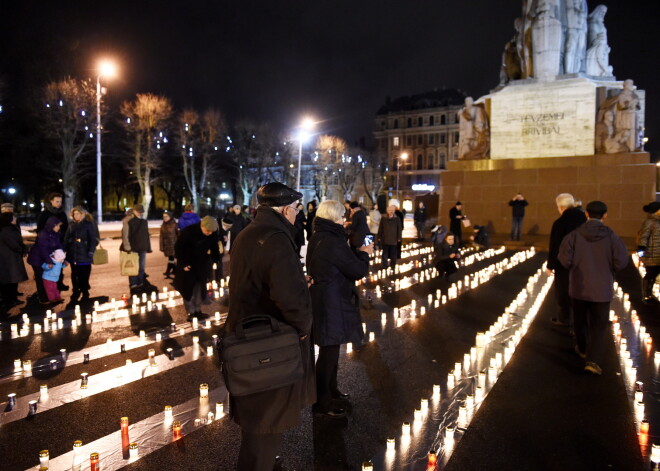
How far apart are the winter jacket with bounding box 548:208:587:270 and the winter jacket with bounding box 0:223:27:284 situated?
29.1ft

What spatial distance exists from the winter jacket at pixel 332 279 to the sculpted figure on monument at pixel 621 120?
16.9 m

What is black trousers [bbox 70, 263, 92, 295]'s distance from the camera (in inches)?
392

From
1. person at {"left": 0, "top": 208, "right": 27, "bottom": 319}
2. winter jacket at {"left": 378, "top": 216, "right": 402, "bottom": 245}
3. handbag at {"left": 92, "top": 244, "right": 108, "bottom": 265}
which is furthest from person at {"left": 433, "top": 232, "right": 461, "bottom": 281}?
person at {"left": 0, "top": 208, "right": 27, "bottom": 319}

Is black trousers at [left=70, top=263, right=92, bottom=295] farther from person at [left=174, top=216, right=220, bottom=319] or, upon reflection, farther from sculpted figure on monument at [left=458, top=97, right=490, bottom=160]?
sculpted figure on monument at [left=458, top=97, right=490, bottom=160]

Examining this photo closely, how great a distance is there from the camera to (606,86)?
1870 cm

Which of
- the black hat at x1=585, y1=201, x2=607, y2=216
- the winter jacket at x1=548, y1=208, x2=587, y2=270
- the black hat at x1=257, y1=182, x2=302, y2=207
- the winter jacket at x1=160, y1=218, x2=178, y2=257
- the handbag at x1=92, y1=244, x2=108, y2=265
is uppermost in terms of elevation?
the black hat at x1=257, y1=182, x2=302, y2=207

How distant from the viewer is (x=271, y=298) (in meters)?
2.99

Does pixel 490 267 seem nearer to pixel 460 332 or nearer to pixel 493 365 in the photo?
pixel 460 332

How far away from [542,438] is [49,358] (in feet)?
19.2

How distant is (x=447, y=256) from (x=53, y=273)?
855 cm

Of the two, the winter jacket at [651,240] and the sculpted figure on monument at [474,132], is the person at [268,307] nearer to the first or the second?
the winter jacket at [651,240]

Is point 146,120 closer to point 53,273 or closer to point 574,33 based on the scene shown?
point 574,33

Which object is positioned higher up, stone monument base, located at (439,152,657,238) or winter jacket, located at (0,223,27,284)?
stone monument base, located at (439,152,657,238)

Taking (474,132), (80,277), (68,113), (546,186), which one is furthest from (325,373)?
(68,113)
